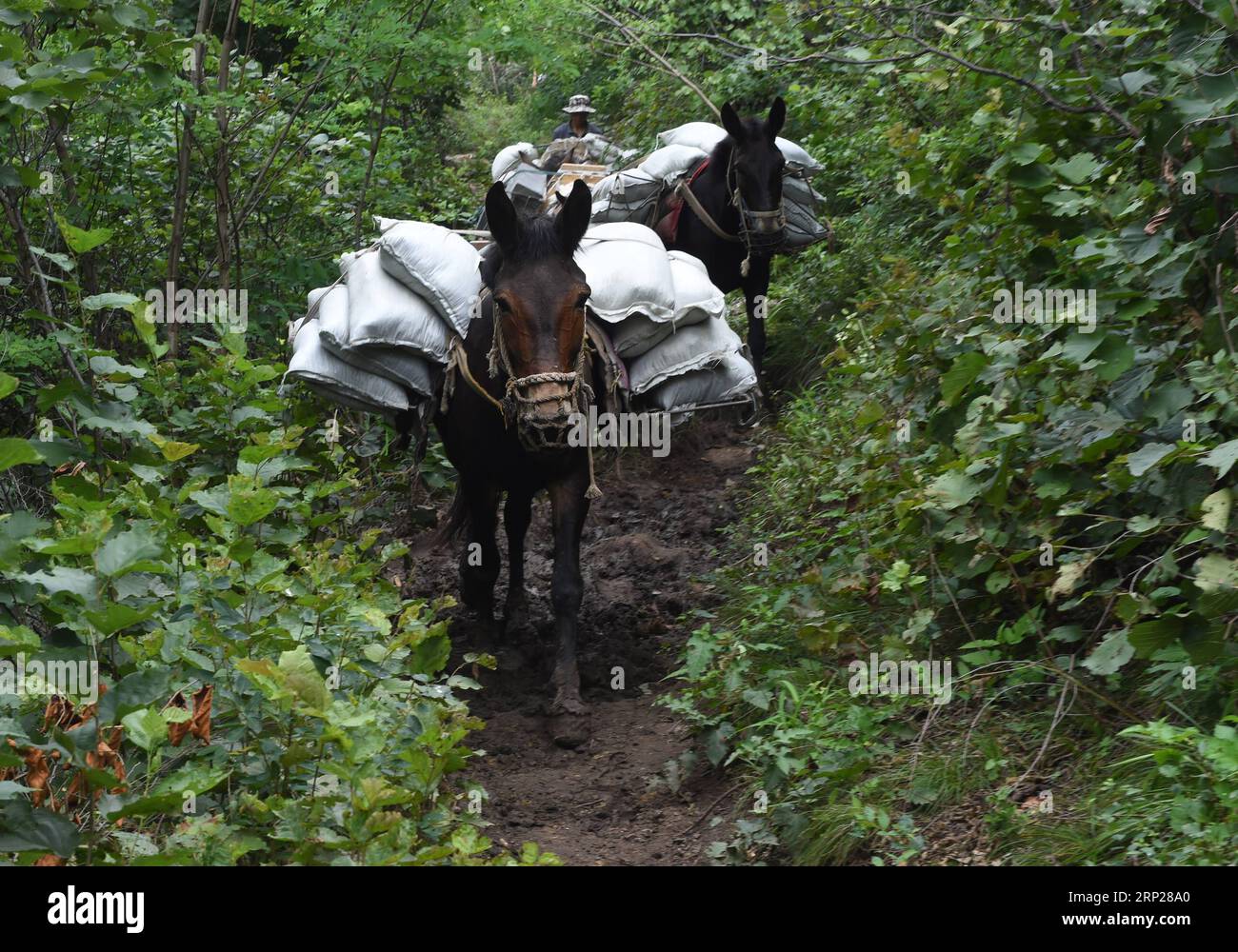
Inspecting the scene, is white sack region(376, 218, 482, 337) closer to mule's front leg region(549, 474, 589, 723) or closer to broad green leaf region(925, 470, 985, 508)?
mule's front leg region(549, 474, 589, 723)

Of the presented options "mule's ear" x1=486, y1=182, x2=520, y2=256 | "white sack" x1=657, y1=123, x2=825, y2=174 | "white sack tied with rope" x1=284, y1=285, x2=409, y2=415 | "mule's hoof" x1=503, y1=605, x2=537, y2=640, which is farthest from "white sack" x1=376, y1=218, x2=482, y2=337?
"white sack" x1=657, y1=123, x2=825, y2=174

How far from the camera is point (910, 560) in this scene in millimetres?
6141

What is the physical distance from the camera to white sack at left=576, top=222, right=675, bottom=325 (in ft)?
23.8

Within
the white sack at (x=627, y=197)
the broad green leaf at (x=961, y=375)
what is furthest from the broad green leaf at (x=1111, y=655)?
the white sack at (x=627, y=197)

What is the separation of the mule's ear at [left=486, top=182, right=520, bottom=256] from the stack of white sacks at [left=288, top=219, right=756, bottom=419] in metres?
0.70

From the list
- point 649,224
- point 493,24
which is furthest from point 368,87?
point 649,224

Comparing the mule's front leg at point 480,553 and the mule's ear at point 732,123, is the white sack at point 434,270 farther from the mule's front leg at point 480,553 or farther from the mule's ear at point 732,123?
the mule's ear at point 732,123

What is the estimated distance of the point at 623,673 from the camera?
22.7 feet

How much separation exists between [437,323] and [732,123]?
13.4 ft

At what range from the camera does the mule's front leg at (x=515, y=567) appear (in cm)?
752

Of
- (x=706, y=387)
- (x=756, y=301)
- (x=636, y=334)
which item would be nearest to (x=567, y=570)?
(x=636, y=334)

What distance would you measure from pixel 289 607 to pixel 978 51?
200 inches

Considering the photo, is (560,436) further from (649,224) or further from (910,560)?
(649,224)

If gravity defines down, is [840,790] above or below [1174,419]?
below
